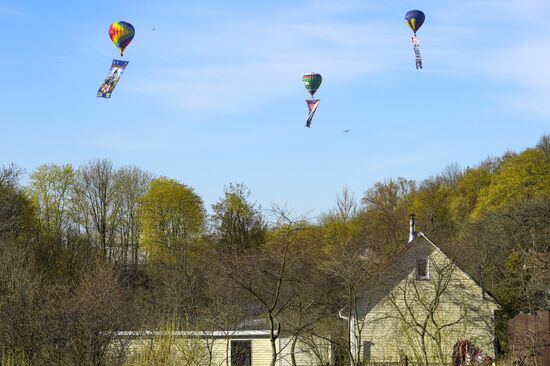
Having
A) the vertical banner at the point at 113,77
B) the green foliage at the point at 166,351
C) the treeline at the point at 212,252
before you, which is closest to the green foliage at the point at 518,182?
the treeline at the point at 212,252

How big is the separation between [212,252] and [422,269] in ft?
59.1

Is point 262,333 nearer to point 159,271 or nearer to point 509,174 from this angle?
point 159,271

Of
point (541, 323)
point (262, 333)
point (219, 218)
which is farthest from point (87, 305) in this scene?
point (219, 218)

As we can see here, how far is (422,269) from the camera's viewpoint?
1346 inches

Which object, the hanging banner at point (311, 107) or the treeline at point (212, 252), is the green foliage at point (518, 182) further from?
the hanging banner at point (311, 107)

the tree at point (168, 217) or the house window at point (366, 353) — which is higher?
the tree at point (168, 217)

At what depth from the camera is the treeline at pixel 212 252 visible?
16.3 meters

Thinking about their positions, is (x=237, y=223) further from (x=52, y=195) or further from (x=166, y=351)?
(x=166, y=351)

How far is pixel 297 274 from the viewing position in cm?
3966

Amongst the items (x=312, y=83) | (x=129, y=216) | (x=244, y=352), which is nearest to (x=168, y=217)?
(x=129, y=216)

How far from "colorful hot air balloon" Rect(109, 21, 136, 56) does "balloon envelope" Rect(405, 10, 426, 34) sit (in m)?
13.9

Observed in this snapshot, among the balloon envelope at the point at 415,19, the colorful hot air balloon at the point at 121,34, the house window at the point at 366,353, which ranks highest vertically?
the balloon envelope at the point at 415,19

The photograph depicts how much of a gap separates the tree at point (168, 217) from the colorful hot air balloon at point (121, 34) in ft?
65.5

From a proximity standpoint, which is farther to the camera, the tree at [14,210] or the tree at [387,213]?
the tree at [387,213]
